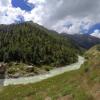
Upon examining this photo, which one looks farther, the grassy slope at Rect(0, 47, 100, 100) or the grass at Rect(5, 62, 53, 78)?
the grass at Rect(5, 62, 53, 78)

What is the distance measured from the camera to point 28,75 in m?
164

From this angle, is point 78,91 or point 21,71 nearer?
point 78,91

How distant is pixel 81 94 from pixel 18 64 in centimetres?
17639

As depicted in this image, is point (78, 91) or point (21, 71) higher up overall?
point (21, 71)

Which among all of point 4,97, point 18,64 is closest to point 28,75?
point 18,64

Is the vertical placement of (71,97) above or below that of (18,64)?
below

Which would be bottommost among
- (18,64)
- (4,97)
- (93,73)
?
(4,97)

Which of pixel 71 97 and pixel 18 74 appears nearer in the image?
pixel 71 97

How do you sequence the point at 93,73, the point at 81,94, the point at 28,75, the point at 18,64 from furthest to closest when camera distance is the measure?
1. the point at 18,64
2. the point at 28,75
3. the point at 93,73
4. the point at 81,94

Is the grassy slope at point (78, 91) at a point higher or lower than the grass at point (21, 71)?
lower

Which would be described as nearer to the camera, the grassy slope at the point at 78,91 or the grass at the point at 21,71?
the grassy slope at the point at 78,91

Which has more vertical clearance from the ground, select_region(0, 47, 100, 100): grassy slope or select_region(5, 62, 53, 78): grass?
select_region(5, 62, 53, 78): grass

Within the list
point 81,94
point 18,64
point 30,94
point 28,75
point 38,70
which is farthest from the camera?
point 18,64

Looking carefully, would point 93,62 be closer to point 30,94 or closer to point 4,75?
point 30,94
